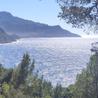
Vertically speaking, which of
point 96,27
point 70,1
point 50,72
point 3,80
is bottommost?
point 50,72

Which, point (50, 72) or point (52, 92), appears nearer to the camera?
point (52, 92)

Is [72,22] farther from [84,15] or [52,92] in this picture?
[52,92]

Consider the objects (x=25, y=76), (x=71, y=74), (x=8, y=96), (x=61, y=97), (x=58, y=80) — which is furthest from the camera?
(x=71, y=74)

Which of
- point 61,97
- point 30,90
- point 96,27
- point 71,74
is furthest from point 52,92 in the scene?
point 96,27

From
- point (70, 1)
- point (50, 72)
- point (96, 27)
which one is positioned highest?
point (70, 1)

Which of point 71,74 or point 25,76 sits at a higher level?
point 25,76

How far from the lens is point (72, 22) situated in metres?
12.1

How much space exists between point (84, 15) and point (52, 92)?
8139cm

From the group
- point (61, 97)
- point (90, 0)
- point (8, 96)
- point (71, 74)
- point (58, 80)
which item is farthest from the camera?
point (71, 74)

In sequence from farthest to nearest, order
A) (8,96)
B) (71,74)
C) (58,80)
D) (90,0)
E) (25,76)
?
(71,74), (58,80), (25,76), (8,96), (90,0)

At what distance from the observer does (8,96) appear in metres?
48.3

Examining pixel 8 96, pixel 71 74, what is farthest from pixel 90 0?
pixel 71 74

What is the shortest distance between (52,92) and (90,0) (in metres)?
81.7

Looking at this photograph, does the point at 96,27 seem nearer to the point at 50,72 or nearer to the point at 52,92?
the point at 52,92
